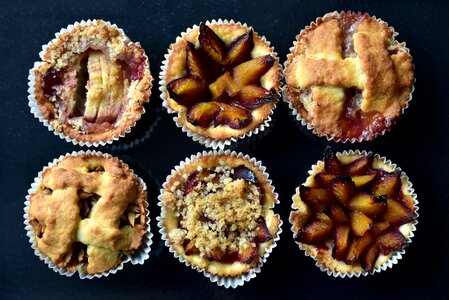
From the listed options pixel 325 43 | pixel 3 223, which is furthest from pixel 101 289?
pixel 325 43

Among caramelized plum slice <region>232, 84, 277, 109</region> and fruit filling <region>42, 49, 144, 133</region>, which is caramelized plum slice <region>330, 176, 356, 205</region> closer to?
caramelized plum slice <region>232, 84, 277, 109</region>

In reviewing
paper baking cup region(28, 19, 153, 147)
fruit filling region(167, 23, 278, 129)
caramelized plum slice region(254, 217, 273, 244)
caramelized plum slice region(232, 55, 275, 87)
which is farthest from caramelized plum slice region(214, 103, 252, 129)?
caramelized plum slice region(254, 217, 273, 244)

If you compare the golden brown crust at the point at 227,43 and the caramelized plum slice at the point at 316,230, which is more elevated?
the golden brown crust at the point at 227,43

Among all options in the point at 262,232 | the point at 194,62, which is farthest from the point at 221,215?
the point at 194,62

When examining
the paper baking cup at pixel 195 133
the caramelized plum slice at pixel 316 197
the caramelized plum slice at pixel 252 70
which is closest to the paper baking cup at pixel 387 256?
the caramelized plum slice at pixel 316 197

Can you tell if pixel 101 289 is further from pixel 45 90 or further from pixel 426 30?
pixel 426 30

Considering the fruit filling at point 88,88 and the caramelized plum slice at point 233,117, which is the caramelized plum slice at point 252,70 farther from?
the fruit filling at point 88,88
